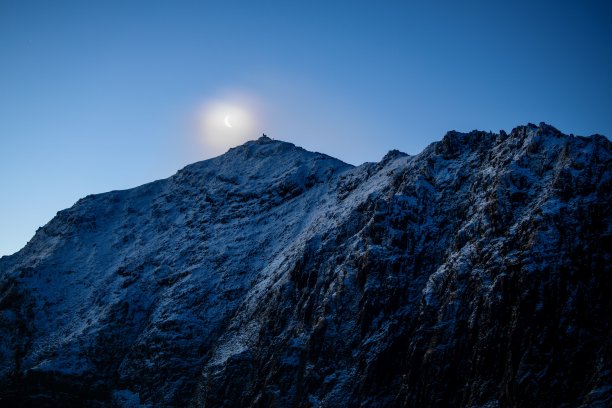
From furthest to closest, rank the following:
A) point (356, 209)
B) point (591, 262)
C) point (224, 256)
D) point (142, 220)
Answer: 1. point (142, 220)
2. point (224, 256)
3. point (356, 209)
4. point (591, 262)

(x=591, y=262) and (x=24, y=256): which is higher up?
(x=24, y=256)

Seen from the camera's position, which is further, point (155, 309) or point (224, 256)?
point (224, 256)

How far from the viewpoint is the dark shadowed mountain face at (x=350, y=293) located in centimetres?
2880

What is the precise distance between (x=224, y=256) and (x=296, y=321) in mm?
18091

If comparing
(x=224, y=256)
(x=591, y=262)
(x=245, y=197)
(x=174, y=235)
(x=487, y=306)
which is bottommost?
(x=487, y=306)

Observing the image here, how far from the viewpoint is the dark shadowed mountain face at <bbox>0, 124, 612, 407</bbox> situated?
1134 inches

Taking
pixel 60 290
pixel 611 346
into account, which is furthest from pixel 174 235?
pixel 611 346

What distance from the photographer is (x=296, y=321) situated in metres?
41.4

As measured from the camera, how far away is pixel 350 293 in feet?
126

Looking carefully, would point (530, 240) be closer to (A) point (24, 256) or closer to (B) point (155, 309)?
(B) point (155, 309)

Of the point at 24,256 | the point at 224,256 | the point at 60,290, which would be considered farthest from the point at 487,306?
the point at 24,256

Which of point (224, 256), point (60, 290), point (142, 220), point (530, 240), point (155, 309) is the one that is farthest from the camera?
point (142, 220)

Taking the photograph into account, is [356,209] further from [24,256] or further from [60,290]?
[24,256]

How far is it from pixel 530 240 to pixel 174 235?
48.0 metres
